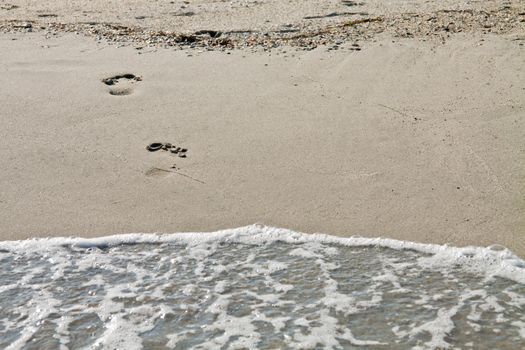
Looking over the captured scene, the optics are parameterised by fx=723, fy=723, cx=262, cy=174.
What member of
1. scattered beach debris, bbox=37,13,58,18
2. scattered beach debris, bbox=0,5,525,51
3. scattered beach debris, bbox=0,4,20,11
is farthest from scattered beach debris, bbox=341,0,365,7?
scattered beach debris, bbox=0,4,20,11

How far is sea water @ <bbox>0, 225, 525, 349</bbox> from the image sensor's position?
3332mm

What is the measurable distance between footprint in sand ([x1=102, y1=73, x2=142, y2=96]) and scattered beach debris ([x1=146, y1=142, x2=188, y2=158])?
920mm

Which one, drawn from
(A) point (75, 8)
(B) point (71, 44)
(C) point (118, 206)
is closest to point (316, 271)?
(C) point (118, 206)

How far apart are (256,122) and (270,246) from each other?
1.35 metres

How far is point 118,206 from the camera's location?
4.28 m

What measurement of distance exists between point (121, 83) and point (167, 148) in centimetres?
120

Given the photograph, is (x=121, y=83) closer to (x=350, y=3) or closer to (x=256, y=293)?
(x=256, y=293)

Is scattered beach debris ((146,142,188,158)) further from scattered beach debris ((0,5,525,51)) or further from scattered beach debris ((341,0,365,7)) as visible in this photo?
scattered beach debris ((341,0,365,7))

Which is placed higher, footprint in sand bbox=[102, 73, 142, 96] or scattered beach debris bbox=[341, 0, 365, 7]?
scattered beach debris bbox=[341, 0, 365, 7]

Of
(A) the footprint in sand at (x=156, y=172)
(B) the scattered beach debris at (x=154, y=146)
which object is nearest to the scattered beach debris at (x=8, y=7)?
(B) the scattered beach debris at (x=154, y=146)

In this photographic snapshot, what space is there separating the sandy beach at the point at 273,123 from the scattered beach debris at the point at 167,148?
34mm

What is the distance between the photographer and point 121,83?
226 inches

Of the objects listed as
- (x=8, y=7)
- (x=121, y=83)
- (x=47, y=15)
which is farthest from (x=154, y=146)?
(x=8, y=7)

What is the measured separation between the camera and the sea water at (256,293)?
3.33 metres
